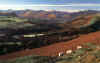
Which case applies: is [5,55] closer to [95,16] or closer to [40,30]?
[40,30]

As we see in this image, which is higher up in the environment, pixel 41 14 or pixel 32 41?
pixel 41 14

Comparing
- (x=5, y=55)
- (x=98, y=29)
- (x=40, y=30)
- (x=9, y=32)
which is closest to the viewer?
(x=5, y=55)

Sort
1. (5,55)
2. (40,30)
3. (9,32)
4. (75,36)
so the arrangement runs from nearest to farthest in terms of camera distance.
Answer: (5,55)
(9,32)
(40,30)
(75,36)

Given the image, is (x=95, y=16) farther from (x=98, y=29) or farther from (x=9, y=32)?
(x=9, y=32)

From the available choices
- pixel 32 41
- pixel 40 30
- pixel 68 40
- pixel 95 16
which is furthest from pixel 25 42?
pixel 95 16

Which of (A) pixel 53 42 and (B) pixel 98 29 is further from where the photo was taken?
(B) pixel 98 29

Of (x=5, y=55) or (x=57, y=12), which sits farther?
(x=57, y=12)

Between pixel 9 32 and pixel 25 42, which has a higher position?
pixel 9 32

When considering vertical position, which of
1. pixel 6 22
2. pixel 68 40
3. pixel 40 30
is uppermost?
pixel 6 22

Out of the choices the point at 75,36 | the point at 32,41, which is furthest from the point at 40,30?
the point at 75,36
